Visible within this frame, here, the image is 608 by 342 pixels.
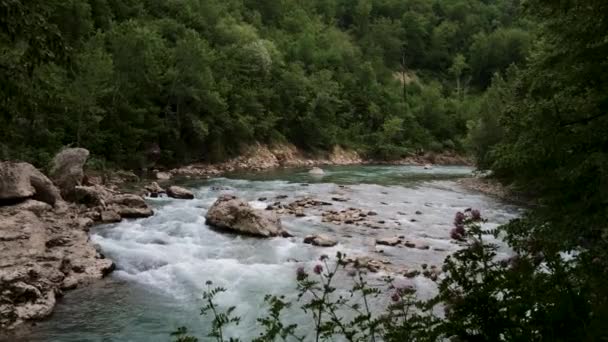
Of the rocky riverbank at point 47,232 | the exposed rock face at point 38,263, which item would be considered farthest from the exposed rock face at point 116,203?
the exposed rock face at point 38,263

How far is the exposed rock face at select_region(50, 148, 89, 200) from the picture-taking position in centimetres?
1845

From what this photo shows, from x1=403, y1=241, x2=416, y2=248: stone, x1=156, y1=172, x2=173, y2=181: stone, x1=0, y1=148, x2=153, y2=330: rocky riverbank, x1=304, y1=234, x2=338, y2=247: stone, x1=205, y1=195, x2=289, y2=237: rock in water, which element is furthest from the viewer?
x1=156, y1=172, x2=173, y2=181: stone

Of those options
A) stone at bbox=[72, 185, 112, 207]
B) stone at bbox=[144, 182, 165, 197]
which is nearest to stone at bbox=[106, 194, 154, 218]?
stone at bbox=[72, 185, 112, 207]

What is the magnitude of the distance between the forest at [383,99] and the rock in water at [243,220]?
5.97 metres

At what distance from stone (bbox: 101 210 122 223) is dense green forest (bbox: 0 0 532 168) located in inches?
162

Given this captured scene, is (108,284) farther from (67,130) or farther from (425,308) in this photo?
(67,130)

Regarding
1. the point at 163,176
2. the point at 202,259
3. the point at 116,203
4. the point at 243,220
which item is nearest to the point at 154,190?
the point at 116,203

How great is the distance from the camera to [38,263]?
35.8 ft

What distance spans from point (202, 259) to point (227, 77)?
A: 32.0 m

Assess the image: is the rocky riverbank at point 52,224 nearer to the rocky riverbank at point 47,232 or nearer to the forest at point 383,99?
the rocky riverbank at point 47,232

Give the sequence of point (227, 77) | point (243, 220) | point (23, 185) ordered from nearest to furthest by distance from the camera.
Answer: point (23, 185)
point (243, 220)
point (227, 77)

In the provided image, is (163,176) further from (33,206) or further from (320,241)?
(320,241)

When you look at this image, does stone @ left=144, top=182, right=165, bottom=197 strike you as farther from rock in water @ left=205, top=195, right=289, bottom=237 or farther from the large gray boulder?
rock in water @ left=205, top=195, right=289, bottom=237

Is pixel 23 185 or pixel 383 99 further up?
pixel 383 99
